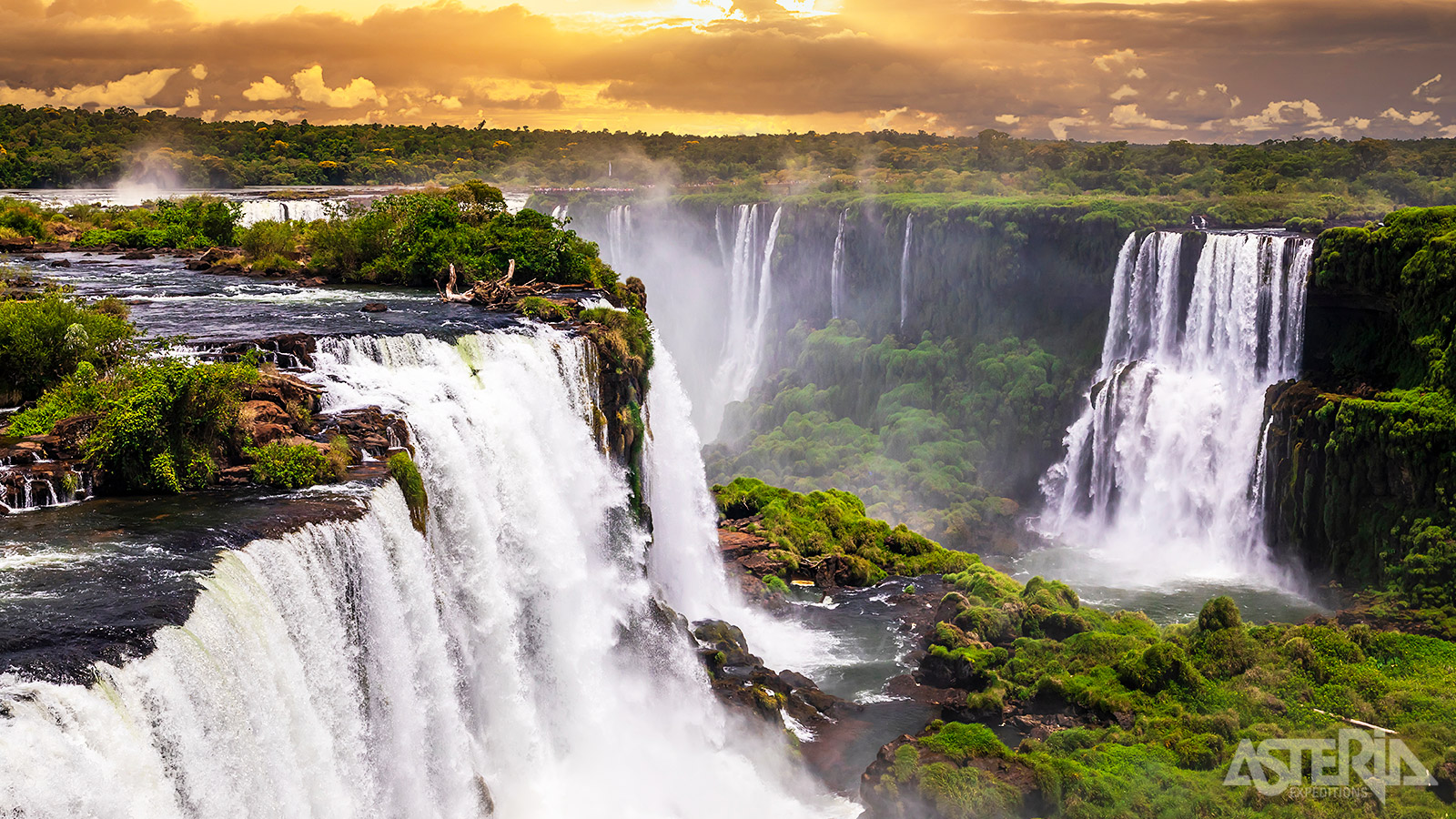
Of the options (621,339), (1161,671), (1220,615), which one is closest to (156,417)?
(621,339)

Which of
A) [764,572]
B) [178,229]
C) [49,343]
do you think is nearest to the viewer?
[49,343]

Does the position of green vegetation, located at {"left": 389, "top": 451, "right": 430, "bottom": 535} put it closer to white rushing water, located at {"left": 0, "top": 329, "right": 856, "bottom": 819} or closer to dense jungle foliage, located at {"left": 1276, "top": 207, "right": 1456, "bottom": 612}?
white rushing water, located at {"left": 0, "top": 329, "right": 856, "bottom": 819}

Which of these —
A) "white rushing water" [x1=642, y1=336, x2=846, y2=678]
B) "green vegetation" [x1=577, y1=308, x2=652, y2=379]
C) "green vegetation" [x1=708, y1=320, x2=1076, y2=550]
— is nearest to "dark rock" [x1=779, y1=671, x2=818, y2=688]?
"white rushing water" [x1=642, y1=336, x2=846, y2=678]

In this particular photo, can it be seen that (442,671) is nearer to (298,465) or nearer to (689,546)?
(298,465)

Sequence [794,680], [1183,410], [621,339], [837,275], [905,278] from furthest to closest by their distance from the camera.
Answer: [837,275]
[905,278]
[1183,410]
[621,339]
[794,680]

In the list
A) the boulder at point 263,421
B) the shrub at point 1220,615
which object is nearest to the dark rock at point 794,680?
the shrub at point 1220,615

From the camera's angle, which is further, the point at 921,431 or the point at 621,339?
the point at 921,431

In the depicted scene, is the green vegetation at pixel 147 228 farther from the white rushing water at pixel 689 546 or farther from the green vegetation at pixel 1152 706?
the green vegetation at pixel 1152 706
